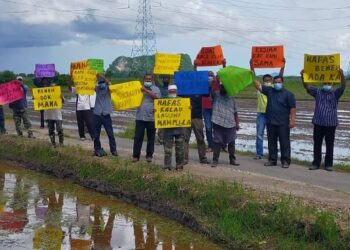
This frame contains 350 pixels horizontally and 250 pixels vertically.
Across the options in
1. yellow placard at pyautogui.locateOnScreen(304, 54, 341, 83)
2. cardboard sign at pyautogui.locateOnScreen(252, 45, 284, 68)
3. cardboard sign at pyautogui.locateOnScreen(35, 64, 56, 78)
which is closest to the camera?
yellow placard at pyautogui.locateOnScreen(304, 54, 341, 83)

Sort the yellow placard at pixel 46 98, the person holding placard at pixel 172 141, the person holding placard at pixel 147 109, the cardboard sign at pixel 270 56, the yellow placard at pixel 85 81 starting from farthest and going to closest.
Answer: the yellow placard at pixel 46 98, the yellow placard at pixel 85 81, the cardboard sign at pixel 270 56, the person holding placard at pixel 147 109, the person holding placard at pixel 172 141

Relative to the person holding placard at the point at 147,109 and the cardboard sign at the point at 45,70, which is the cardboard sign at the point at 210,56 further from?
the cardboard sign at the point at 45,70

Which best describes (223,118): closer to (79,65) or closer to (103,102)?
(103,102)

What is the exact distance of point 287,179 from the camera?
11211mm

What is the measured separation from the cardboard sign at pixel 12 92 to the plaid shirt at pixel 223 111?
21.6 ft

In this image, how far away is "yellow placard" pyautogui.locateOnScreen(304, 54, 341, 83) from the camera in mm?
11562

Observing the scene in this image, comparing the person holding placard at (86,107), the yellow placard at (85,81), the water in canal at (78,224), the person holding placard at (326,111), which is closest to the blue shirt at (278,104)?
the person holding placard at (326,111)

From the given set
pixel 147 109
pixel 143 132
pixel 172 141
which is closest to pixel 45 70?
pixel 143 132

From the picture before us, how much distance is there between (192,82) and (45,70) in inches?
276

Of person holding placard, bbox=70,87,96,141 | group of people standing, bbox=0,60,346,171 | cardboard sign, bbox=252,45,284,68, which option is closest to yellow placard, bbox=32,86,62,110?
group of people standing, bbox=0,60,346,171

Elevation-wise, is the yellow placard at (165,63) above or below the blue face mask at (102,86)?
above

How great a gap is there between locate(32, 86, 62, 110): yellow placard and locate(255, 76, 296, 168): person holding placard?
4.76 meters

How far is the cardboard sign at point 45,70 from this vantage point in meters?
17.6

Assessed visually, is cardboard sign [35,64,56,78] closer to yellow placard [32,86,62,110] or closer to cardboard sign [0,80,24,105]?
cardboard sign [0,80,24,105]
